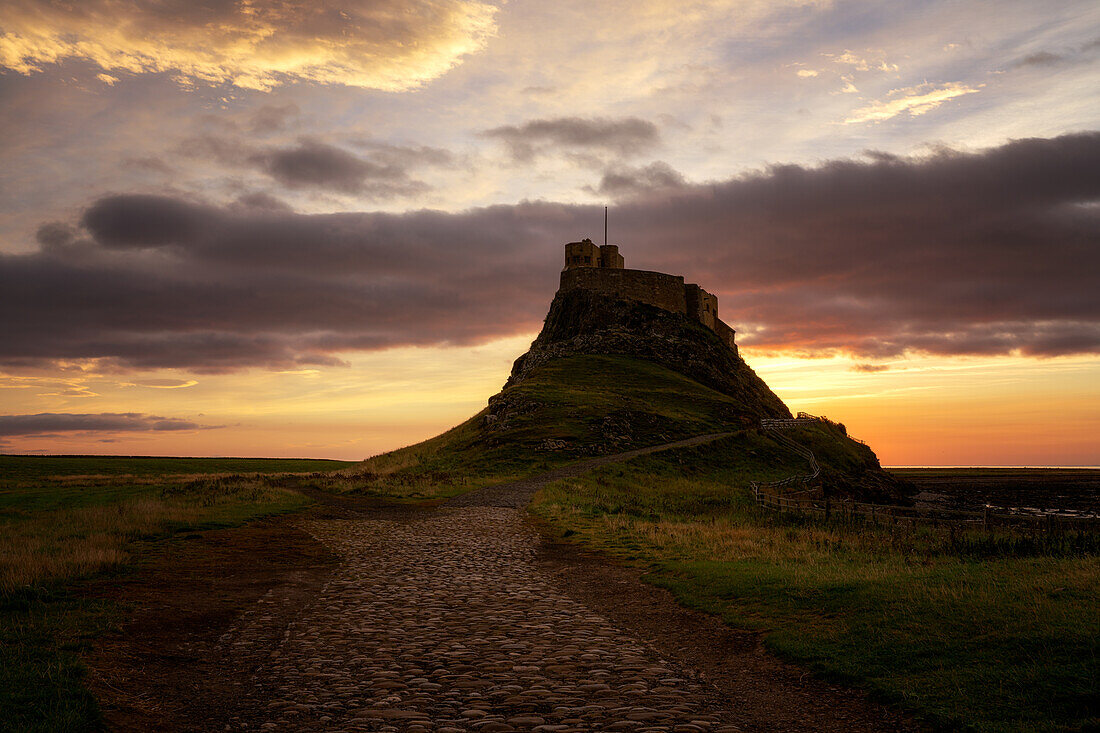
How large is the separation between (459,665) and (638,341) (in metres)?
97.2

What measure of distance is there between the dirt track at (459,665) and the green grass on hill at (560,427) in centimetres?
2744

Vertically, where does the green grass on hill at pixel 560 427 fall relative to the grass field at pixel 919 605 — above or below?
above

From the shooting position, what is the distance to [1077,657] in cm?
851

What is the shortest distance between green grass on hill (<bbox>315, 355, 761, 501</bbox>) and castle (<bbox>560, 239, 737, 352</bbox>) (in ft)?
65.1

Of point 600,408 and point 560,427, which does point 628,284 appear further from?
point 560,427

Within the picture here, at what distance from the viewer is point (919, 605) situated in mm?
11414

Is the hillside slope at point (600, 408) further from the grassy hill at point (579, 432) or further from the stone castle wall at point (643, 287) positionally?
the stone castle wall at point (643, 287)

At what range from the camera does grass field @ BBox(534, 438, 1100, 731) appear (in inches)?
320

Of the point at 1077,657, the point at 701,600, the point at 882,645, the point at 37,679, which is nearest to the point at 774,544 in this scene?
the point at 701,600

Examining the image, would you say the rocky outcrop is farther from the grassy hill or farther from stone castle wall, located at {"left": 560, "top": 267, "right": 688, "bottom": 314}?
the grassy hill

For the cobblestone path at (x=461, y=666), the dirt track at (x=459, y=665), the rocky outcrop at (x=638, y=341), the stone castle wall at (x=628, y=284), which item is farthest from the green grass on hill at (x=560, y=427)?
the dirt track at (x=459, y=665)

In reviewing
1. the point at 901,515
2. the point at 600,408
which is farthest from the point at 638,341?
the point at 901,515

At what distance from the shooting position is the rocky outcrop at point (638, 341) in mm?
103625

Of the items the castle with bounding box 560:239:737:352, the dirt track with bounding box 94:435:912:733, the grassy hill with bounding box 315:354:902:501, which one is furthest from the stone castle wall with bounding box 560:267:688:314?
the dirt track with bounding box 94:435:912:733
